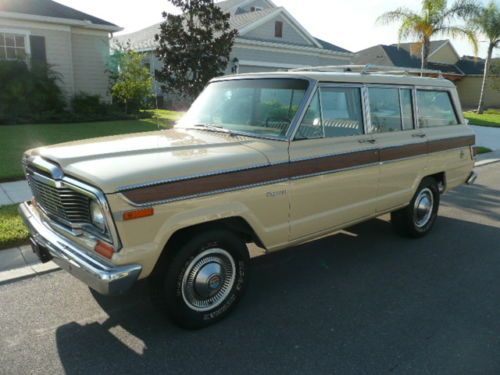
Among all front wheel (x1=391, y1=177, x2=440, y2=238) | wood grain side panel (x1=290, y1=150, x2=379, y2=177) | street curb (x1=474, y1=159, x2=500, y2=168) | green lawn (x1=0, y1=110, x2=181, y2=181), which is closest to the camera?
wood grain side panel (x1=290, y1=150, x2=379, y2=177)

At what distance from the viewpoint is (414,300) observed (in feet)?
13.1

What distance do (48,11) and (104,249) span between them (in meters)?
Answer: 15.8

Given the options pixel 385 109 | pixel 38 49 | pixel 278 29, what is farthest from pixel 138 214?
pixel 278 29

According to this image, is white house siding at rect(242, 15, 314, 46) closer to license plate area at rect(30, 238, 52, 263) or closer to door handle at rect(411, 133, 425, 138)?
door handle at rect(411, 133, 425, 138)

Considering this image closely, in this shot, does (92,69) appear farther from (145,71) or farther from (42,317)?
(42,317)

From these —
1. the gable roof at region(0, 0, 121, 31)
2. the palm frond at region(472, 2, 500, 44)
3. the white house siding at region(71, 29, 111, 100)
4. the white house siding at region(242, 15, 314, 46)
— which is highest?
the palm frond at region(472, 2, 500, 44)

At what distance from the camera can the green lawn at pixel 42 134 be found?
28.1 feet

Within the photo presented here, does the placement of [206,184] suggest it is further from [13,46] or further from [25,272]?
[13,46]

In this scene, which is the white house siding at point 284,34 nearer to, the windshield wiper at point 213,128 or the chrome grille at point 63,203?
the windshield wiper at point 213,128

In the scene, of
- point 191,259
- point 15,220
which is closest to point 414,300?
point 191,259

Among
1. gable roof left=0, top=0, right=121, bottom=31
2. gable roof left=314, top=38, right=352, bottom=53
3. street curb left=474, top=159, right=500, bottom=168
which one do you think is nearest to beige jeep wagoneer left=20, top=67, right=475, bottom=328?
street curb left=474, top=159, right=500, bottom=168

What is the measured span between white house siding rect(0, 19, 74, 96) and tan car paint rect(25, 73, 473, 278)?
13621 mm

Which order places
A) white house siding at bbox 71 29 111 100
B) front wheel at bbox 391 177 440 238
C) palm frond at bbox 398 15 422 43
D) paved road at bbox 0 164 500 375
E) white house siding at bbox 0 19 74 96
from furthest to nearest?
1. palm frond at bbox 398 15 422 43
2. white house siding at bbox 71 29 111 100
3. white house siding at bbox 0 19 74 96
4. front wheel at bbox 391 177 440 238
5. paved road at bbox 0 164 500 375

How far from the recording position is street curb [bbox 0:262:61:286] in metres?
4.23
